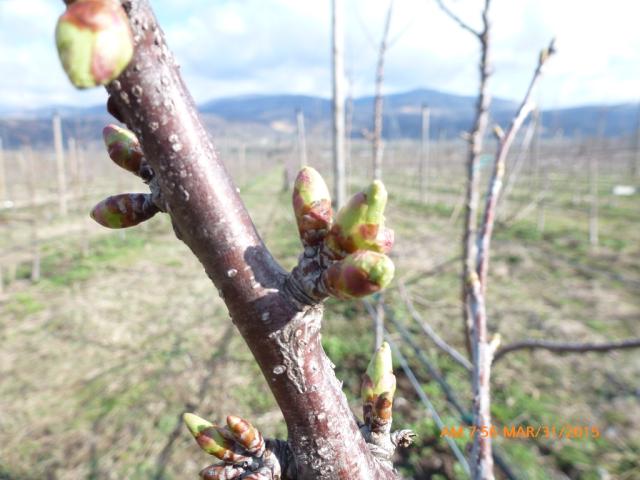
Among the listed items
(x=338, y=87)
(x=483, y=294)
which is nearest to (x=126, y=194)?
(x=483, y=294)

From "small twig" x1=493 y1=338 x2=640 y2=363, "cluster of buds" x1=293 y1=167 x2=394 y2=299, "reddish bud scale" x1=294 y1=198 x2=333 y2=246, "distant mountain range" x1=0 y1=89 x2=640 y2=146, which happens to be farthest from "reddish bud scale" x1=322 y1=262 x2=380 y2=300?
"distant mountain range" x1=0 y1=89 x2=640 y2=146

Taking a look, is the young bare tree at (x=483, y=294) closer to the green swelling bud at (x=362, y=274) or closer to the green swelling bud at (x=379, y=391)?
the green swelling bud at (x=379, y=391)

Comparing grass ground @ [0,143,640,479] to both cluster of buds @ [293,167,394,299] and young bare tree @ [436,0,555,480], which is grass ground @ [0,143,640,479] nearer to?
young bare tree @ [436,0,555,480]

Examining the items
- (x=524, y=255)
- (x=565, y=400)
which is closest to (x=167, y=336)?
(x=565, y=400)

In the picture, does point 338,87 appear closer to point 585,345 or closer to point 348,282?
point 585,345

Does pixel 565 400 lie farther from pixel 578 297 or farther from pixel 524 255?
pixel 524 255

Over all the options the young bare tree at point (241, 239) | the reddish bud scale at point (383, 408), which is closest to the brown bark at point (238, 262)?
the young bare tree at point (241, 239)
